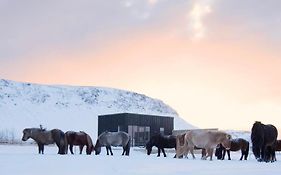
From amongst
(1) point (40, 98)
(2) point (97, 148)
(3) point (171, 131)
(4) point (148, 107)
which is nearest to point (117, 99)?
(4) point (148, 107)

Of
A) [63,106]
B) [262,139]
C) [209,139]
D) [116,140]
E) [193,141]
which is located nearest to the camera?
[262,139]

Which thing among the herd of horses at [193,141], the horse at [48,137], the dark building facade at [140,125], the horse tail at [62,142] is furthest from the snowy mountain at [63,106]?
the horse tail at [62,142]

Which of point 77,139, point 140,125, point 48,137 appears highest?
point 140,125

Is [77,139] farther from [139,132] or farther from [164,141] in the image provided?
[139,132]

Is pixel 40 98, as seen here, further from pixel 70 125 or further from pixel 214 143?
pixel 214 143

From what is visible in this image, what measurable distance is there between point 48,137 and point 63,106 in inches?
3948

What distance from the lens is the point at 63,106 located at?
12519 cm

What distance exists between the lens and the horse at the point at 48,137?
2578 cm

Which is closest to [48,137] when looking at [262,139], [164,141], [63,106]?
[164,141]

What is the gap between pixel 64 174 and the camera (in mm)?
11945

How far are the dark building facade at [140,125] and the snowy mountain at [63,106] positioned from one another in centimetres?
3080

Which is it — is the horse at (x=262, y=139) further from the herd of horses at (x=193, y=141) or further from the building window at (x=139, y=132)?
the building window at (x=139, y=132)

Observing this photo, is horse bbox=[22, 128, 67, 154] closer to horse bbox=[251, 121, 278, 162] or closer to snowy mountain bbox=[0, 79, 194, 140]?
horse bbox=[251, 121, 278, 162]

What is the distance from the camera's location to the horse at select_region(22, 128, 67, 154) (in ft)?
84.6
